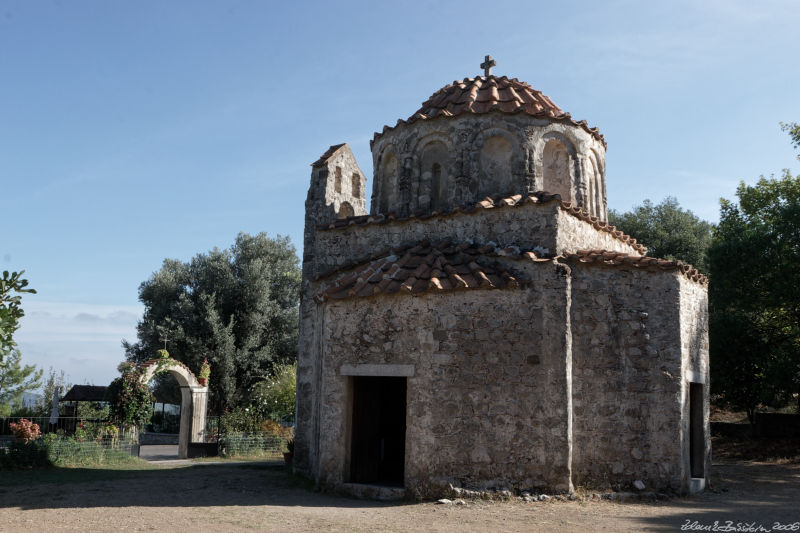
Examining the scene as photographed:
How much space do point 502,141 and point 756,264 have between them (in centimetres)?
993

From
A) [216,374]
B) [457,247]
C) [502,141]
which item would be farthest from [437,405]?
[216,374]

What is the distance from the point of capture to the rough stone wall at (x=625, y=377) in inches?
352

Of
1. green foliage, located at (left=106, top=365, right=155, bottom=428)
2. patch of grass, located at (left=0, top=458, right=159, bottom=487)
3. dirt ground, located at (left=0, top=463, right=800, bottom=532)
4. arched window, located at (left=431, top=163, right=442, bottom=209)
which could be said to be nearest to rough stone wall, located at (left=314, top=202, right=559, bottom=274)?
arched window, located at (left=431, top=163, right=442, bottom=209)

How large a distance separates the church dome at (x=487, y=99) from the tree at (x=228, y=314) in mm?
14549

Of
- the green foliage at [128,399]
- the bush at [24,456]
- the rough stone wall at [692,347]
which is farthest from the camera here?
the green foliage at [128,399]

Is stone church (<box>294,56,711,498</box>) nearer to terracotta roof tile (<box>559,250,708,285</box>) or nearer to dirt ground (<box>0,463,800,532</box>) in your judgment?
terracotta roof tile (<box>559,250,708,285</box>)

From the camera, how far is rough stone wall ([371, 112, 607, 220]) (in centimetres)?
1178

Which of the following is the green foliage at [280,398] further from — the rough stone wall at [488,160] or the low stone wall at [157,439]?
the rough stone wall at [488,160]

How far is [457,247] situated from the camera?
33.4ft

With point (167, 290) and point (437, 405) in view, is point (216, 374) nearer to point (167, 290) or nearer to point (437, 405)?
point (167, 290)

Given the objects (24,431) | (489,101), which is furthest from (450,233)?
(24,431)

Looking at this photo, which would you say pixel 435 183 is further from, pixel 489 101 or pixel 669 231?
pixel 669 231

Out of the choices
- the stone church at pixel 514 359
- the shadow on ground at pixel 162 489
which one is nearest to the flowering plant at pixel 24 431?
the shadow on ground at pixel 162 489

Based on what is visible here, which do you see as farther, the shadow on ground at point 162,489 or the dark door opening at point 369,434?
the dark door opening at point 369,434
